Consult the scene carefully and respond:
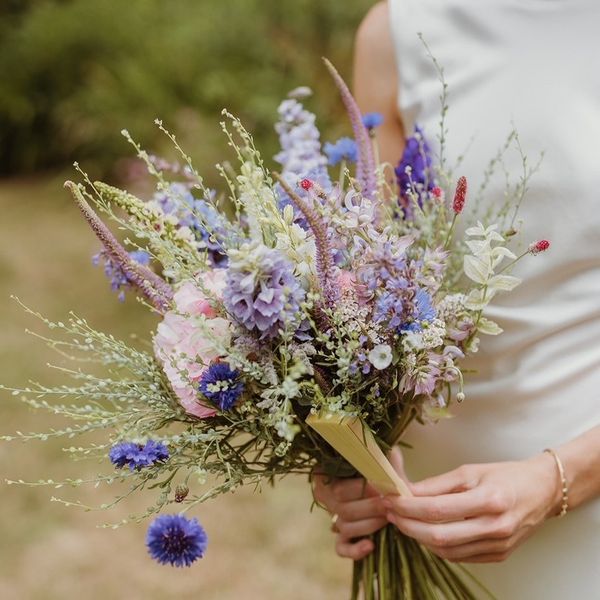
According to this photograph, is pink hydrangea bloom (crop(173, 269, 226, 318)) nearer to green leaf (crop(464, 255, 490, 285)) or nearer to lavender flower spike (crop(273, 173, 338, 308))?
lavender flower spike (crop(273, 173, 338, 308))

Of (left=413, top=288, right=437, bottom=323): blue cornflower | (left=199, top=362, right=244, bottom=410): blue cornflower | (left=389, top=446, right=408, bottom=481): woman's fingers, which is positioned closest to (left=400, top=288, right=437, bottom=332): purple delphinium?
(left=413, top=288, right=437, bottom=323): blue cornflower

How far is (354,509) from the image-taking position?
1.62m

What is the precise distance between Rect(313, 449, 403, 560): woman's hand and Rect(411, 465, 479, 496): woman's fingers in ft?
0.40

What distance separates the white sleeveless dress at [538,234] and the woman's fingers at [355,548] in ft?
0.97

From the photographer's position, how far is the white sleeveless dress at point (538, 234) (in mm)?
1641

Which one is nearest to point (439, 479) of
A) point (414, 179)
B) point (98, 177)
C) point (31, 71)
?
point (414, 179)

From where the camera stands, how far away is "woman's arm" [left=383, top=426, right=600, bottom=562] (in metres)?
1.44

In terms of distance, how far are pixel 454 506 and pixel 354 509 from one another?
0.78 feet

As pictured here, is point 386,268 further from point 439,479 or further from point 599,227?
point 599,227

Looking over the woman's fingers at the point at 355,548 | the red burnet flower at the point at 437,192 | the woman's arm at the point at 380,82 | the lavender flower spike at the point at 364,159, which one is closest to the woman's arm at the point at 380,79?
the woman's arm at the point at 380,82

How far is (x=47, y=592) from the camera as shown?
379 centimetres

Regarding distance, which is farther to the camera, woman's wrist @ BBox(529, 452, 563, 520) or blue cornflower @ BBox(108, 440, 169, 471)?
woman's wrist @ BBox(529, 452, 563, 520)

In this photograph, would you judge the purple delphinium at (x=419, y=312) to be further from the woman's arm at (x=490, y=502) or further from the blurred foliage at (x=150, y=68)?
the blurred foliage at (x=150, y=68)

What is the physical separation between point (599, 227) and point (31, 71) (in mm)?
8415
